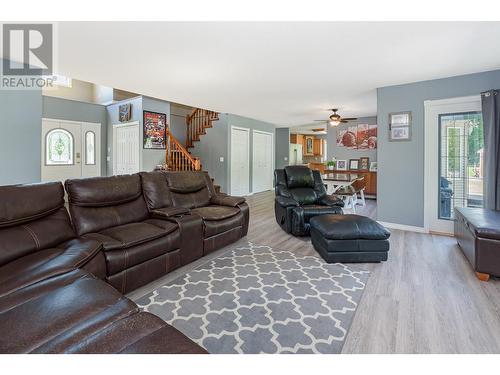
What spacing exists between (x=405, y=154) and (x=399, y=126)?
468 mm

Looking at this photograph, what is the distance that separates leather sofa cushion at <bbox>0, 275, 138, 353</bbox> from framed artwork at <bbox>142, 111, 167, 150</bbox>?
563 cm

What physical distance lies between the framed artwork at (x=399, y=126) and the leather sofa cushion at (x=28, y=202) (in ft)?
15.2

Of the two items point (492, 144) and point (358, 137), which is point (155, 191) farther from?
point (358, 137)

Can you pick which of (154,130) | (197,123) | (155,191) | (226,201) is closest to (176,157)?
(154,130)

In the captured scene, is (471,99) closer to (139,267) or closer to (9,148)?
(139,267)

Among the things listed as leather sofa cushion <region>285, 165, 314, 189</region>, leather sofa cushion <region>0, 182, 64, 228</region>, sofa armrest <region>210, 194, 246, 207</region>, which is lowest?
sofa armrest <region>210, 194, 246, 207</region>

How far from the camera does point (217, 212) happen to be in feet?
10.9

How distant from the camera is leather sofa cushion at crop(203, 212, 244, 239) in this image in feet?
10.00

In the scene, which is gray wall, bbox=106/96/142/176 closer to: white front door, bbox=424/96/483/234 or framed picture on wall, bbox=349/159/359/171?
framed picture on wall, bbox=349/159/359/171

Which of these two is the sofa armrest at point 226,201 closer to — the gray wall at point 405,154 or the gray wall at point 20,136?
the gray wall at point 405,154

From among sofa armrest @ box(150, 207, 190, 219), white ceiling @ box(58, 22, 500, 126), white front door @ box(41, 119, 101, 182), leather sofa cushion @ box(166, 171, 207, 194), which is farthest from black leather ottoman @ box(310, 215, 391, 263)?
white front door @ box(41, 119, 101, 182)

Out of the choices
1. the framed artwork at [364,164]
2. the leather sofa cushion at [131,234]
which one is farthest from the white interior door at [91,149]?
the framed artwork at [364,164]

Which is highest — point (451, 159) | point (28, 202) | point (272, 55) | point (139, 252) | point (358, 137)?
point (272, 55)

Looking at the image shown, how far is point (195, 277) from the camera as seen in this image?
8.39ft
